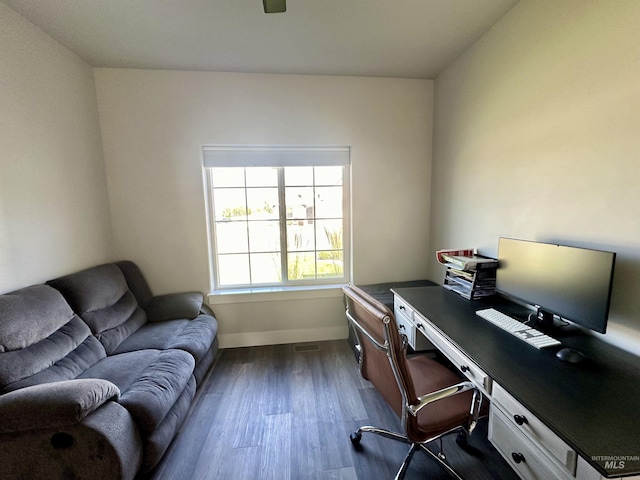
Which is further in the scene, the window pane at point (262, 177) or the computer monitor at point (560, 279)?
the window pane at point (262, 177)

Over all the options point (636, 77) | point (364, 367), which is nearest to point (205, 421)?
point (364, 367)

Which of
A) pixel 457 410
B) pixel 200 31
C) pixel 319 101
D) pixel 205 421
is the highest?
pixel 200 31

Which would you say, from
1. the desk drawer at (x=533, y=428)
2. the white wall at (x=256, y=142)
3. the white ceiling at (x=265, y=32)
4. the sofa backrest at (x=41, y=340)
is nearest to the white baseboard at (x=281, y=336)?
the white wall at (x=256, y=142)

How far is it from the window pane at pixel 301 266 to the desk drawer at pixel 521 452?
197 cm

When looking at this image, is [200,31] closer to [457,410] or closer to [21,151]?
[21,151]

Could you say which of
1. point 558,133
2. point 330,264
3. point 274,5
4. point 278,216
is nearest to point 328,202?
point 278,216

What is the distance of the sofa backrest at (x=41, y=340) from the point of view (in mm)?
1322

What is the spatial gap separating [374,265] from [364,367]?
140 cm

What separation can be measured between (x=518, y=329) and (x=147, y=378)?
2.04 m

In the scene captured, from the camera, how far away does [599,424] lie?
0.81m

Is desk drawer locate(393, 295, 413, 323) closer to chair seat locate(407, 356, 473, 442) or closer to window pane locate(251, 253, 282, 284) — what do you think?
chair seat locate(407, 356, 473, 442)

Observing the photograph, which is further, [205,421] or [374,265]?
[374,265]

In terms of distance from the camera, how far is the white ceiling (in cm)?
164

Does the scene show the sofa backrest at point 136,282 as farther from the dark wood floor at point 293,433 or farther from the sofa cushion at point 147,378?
the dark wood floor at point 293,433
